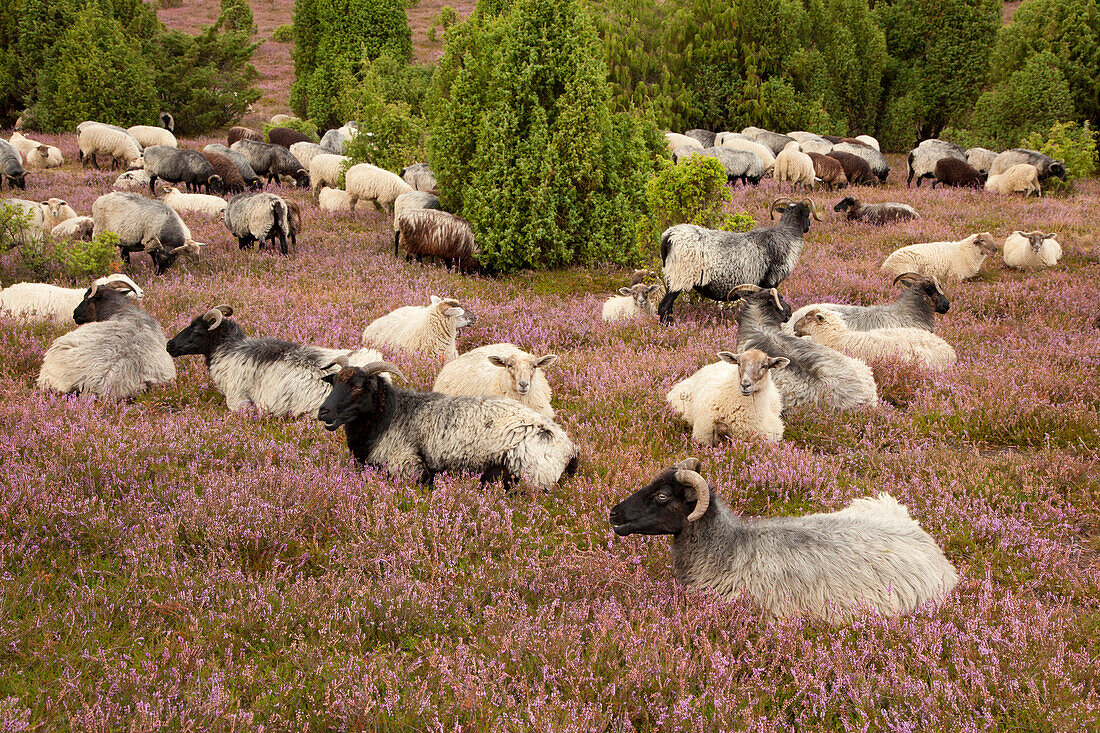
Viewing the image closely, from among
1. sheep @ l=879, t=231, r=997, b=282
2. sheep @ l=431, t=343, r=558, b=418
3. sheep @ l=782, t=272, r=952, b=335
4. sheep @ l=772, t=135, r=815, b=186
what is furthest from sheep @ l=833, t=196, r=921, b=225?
sheep @ l=431, t=343, r=558, b=418

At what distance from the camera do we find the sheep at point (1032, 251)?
43.1 ft

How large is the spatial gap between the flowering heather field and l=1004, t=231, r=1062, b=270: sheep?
6.36 metres

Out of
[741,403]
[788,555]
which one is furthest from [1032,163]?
[788,555]

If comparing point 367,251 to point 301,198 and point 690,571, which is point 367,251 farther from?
point 690,571

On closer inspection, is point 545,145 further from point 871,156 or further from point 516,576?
point 871,156

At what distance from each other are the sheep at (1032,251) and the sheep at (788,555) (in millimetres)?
11886

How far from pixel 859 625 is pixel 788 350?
4.29m

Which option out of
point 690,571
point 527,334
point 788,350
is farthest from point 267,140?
point 690,571

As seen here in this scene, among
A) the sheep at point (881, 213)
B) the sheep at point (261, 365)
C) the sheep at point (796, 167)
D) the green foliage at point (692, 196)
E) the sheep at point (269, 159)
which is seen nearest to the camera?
the sheep at point (261, 365)

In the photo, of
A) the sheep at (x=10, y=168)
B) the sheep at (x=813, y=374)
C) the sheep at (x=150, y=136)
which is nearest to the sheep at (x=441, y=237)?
the sheep at (x=813, y=374)

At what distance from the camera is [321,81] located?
32875mm

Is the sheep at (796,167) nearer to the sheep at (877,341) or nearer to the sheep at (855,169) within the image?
the sheep at (855,169)

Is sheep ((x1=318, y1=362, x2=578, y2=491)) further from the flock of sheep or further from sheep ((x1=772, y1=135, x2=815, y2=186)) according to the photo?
sheep ((x1=772, y1=135, x2=815, y2=186))

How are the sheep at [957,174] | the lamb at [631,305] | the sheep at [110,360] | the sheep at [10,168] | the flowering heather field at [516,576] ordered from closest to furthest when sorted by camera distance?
the flowering heather field at [516,576] < the sheep at [110,360] < the lamb at [631,305] < the sheep at [10,168] < the sheep at [957,174]
